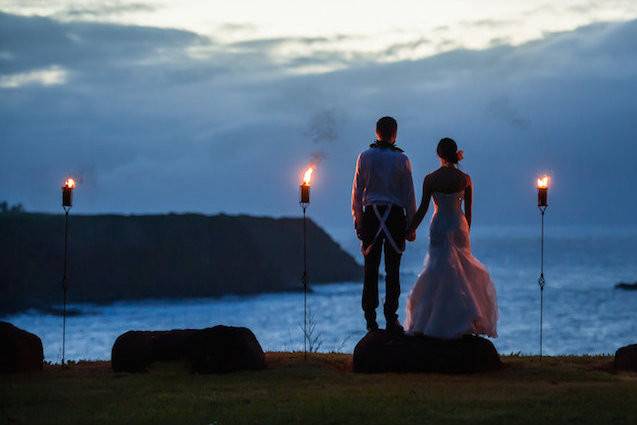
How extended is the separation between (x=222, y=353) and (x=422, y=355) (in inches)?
97.9

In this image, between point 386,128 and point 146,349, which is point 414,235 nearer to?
point 386,128

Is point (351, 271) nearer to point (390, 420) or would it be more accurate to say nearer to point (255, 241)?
point (255, 241)

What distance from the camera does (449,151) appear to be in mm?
14547

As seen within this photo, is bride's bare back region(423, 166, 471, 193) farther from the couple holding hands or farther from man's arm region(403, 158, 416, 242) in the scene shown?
man's arm region(403, 158, 416, 242)

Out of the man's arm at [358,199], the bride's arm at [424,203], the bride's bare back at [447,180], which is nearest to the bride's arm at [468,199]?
the bride's bare back at [447,180]

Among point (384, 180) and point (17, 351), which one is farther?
point (17, 351)

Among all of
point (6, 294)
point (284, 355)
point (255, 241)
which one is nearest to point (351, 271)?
point (255, 241)

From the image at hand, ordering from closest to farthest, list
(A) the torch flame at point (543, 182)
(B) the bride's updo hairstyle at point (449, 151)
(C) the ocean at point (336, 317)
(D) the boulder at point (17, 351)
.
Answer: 1. (B) the bride's updo hairstyle at point (449, 151)
2. (D) the boulder at point (17, 351)
3. (A) the torch flame at point (543, 182)
4. (C) the ocean at point (336, 317)

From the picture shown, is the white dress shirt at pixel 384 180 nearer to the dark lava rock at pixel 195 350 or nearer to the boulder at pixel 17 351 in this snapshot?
the dark lava rock at pixel 195 350

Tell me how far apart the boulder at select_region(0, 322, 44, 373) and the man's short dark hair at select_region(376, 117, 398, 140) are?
5.28 metres

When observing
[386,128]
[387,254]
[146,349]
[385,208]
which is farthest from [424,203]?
[146,349]

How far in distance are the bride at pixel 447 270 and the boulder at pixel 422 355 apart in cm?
19

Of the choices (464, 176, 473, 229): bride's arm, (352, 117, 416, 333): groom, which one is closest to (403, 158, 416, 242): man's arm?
(352, 117, 416, 333): groom

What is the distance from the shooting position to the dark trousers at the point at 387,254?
14306 millimetres
